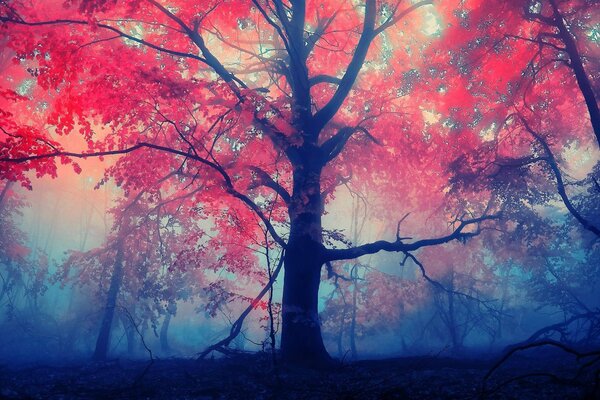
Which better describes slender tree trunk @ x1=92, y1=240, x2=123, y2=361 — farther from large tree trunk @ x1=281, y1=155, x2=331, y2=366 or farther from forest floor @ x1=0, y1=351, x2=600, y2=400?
large tree trunk @ x1=281, y1=155, x2=331, y2=366

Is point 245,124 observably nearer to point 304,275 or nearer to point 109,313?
point 304,275

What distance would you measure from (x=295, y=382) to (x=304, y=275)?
281 cm

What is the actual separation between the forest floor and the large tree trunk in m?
0.62

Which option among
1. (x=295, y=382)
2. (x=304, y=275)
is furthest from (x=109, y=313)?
(x=295, y=382)

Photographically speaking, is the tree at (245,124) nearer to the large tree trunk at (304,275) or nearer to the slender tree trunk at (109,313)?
the large tree trunk at (304,275)

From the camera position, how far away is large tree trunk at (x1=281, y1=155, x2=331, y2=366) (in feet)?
26.9

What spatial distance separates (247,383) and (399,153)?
31.0ft

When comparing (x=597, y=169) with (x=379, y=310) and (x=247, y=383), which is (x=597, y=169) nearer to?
(x=379, y=310)

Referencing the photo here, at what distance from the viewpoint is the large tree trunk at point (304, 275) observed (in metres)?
8.19

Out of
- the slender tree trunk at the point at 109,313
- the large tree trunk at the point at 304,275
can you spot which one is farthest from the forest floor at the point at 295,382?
the slender tree trunk at the point at 109,313

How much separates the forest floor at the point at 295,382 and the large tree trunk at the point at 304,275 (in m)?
0.62

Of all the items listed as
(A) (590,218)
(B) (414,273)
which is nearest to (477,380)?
(A) (590,218)

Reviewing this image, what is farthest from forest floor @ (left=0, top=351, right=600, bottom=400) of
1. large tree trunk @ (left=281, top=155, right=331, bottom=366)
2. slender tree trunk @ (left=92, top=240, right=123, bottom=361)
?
slender tree trunk @ (left=92, top=240, right=123, bottom=361)

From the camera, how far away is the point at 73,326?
82.3 ft
